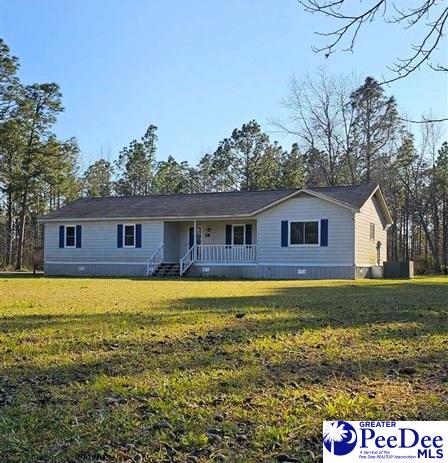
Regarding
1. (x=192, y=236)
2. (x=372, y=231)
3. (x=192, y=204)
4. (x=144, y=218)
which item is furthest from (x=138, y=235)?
(x=372, y=231)

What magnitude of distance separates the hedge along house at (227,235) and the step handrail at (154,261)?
0.15ft

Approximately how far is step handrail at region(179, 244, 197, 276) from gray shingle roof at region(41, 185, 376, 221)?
1692 mm

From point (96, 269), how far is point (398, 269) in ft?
47.8

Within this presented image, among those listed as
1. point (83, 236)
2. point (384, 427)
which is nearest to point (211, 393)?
point (384, 427)

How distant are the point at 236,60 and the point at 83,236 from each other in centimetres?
1984

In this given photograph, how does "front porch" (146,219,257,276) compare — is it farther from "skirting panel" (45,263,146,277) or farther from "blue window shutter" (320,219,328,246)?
"blue window shutter" (320,219,328,246)

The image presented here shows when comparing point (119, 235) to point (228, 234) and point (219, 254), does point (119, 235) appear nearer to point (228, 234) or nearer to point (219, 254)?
point (219, 254)

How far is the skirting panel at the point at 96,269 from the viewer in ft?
86.6

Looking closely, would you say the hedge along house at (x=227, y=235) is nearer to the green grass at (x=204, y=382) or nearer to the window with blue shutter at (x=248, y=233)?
the window with blue shutter at (x=248, y=233)

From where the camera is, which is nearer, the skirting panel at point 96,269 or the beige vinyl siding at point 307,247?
the beige vinyl siding at point 307,247

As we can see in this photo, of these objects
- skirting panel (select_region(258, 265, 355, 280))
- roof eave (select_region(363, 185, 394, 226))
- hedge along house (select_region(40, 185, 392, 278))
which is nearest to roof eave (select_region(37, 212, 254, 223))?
hedge along house (select_region(40, 185, 392, 278))

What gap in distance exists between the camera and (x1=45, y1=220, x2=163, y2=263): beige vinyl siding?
86.6ft

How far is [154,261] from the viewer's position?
26.0 m

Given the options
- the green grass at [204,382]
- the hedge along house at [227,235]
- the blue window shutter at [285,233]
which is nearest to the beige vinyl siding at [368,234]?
the hedge along house at [227,235]
